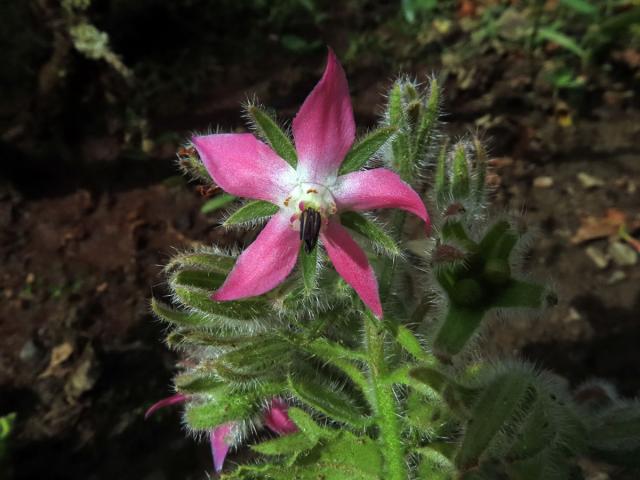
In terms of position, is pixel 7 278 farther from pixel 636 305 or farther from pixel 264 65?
pixel 636 305

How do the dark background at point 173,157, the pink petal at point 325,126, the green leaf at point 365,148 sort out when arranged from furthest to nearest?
the dark background at point 173,157
the green leaf at point 365,148
the pink petal at point 325,126

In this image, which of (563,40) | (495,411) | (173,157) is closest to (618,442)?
(495,411)

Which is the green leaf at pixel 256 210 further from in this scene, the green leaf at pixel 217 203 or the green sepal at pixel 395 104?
the green leaf at pixel 217 203

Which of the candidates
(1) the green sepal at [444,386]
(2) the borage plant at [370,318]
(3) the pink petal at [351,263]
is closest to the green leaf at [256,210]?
(2) the borage plant at [370,318]

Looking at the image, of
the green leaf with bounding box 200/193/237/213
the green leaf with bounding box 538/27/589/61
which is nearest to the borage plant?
the green leaf with bounding box 200/193/237/213

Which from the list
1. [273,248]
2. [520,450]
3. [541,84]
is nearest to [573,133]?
[541,84]

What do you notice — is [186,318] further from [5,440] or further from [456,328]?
[5,440]

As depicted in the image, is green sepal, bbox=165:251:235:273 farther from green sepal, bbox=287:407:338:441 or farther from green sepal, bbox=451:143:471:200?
green sepal, bbox=451:143:471:200
